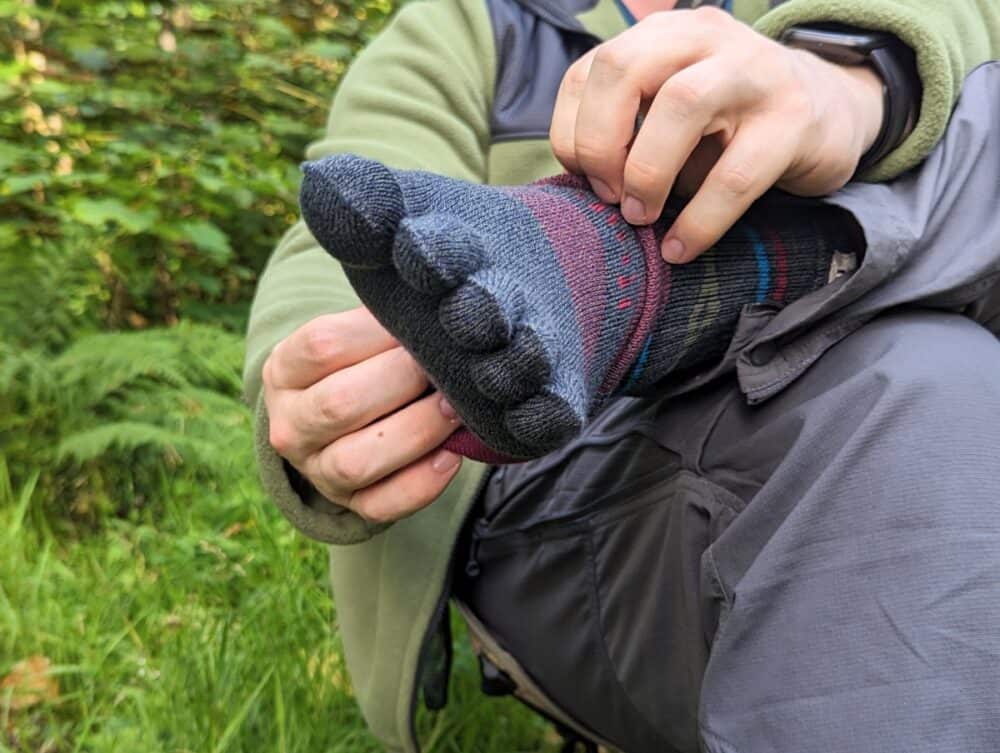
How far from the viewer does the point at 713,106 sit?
57 centimetres

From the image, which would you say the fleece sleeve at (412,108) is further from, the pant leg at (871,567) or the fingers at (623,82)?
the pant leg at (871,567)

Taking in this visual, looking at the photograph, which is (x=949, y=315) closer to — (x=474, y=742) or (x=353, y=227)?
(x=353, y=227)

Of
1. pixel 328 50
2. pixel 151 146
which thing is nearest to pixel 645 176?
pixel 151 146

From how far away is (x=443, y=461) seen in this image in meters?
0.68

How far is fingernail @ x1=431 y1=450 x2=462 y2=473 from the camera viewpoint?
2.23 ft

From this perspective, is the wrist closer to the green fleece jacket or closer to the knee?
the green fleece jacket

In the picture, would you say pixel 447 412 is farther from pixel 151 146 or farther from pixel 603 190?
pixel 151 146

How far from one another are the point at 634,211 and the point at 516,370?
0.21 m

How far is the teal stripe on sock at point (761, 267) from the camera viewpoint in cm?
70

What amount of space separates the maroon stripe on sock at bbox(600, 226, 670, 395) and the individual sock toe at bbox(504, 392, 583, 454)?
0.44 feet

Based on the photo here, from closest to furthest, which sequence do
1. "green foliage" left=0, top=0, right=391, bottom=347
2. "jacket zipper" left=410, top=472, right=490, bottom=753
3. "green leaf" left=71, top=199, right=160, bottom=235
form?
"jacket zipper" left=410, top=472, right=490, bottom=753 < "green leaf" left=71, top=199, right=160, bottom=235 < "green foliage" left=0, top=0, right=391, bottom=347

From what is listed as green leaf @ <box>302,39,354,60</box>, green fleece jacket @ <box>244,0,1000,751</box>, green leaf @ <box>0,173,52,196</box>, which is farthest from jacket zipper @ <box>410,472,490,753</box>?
green leaf @ <box>302,39,354,60</box>

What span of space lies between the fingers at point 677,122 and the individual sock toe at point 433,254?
0.57 ft

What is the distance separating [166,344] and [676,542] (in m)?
1.53
